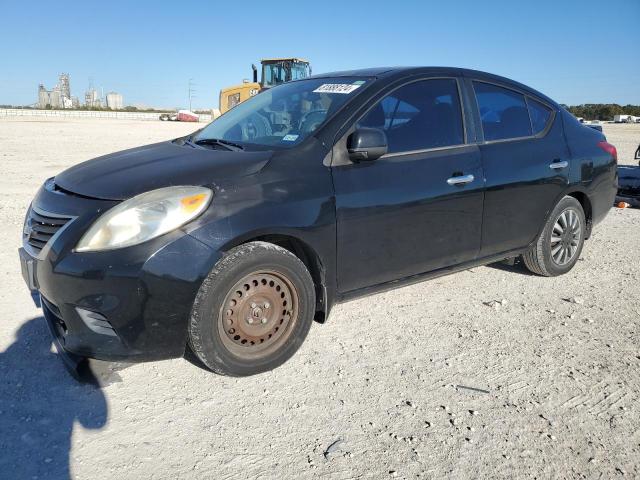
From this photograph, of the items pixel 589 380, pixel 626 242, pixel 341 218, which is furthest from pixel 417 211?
pixel 626 242

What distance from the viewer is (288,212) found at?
9.29 feet

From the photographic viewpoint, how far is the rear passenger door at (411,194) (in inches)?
123

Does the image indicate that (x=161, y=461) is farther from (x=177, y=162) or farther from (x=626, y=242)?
(x=626, y=242)

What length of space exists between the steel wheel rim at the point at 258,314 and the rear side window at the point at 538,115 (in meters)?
2.61

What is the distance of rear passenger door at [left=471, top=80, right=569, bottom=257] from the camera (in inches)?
150

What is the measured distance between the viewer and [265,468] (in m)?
2.17

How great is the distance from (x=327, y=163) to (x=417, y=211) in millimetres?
735

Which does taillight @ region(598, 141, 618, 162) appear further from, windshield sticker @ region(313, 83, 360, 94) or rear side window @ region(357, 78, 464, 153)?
windshield sticker @ region(313, 83, 360, 94)

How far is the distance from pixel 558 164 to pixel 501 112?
69cm

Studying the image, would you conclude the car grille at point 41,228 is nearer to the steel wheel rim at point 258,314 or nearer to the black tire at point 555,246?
the steel wheel rim at point 258,314

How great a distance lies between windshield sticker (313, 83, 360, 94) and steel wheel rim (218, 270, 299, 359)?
4.52ft

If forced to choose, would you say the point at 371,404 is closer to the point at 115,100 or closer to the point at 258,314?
the point at 258,314

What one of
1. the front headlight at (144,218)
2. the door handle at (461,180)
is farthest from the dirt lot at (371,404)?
the door handle at (461,180)

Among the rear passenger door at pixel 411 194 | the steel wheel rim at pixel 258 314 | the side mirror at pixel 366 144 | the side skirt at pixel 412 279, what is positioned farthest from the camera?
the side skirt at pixel 412 279
